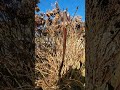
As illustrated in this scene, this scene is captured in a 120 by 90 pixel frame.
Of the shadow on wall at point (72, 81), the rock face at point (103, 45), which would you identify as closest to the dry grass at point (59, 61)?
the shadow on wall at point (72, 81)

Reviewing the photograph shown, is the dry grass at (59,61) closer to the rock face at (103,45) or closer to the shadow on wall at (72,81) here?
the shadow on wall at (72,81)

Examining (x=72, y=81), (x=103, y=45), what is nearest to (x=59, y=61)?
(x=72, y=81)

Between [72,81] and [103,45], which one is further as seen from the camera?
[72,81]

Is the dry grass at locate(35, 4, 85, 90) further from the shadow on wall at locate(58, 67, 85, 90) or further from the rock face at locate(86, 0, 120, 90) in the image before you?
the rock face at locate(86, 0, 120, 90)

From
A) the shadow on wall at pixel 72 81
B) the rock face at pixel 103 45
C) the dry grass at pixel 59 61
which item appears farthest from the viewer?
the dry grass at pixel 59 61

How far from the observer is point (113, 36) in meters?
1.25

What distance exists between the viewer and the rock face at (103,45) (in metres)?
1.21

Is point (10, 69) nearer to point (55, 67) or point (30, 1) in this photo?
point (30, 1)

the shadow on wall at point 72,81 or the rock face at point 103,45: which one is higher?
the rock face at point 103,45

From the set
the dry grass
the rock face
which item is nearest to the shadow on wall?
the dry grass

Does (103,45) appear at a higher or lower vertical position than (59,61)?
higher

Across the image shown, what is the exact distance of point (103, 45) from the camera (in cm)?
129

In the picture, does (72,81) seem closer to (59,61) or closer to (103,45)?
(59,61)

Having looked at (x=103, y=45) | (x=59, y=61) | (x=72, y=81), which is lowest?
(x=72, y=81)
